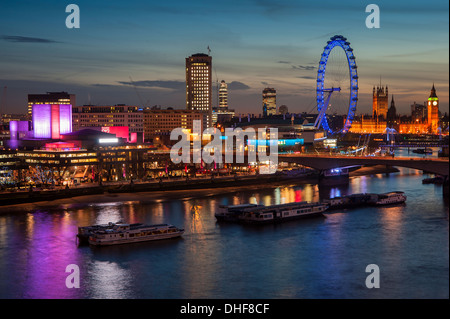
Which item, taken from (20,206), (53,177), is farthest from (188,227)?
(53,177)

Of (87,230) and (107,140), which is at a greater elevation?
(107,140)

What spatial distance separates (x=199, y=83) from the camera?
7544 cm

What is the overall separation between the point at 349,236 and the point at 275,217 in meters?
3.29

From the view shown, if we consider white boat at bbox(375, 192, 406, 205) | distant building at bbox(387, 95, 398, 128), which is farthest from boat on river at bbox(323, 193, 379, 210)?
distant building at bbox(387, 95, 398, 128)

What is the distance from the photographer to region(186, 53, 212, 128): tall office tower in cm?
7444

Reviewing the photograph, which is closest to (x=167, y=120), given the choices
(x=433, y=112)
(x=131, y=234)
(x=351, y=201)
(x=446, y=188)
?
(x=446, y=188)

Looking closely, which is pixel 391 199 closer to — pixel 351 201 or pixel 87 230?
pixel 351 201

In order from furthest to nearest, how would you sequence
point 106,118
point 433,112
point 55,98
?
point 433,112, point 55,98, point 106,118

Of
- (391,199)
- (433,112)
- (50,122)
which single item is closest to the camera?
(391,199)

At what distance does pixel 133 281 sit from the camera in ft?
43.8

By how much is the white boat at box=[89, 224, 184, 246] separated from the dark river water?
278 mm

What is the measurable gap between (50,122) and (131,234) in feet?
73.7

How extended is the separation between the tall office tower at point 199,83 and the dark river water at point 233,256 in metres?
53.2
